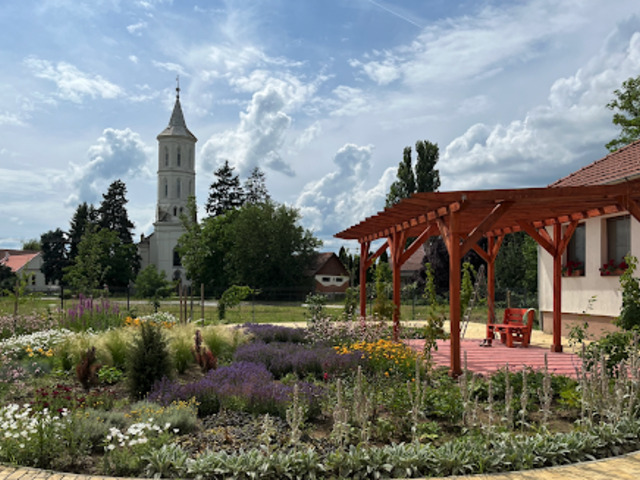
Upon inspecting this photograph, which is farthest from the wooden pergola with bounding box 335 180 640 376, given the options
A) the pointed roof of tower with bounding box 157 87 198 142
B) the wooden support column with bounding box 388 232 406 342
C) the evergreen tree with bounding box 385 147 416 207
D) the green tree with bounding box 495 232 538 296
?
the pointed roof of tower with bounding box 157 87 198 142

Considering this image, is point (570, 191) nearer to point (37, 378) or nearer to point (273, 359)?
point (273, 359)

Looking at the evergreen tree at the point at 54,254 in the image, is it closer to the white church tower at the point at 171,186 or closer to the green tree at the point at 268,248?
the white church tower at the point at 171,186

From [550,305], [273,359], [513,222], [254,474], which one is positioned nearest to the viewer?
[254,474]

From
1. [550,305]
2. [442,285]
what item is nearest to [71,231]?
[442,285]

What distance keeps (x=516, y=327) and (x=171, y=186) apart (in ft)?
179

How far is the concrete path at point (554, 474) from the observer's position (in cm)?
417

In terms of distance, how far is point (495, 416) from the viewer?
571 cm

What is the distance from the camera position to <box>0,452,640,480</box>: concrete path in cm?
417

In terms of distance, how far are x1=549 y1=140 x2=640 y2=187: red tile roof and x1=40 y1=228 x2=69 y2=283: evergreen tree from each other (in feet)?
165

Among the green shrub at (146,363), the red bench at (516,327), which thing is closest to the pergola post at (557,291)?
the red bench at (516,327)

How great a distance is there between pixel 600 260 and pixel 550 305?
2585mm

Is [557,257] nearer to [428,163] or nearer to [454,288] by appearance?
[454,288]

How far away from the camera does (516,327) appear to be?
443 inches

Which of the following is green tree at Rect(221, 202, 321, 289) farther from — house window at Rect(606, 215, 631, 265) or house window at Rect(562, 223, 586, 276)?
house window at Rect(606, 215, 631, 265)
